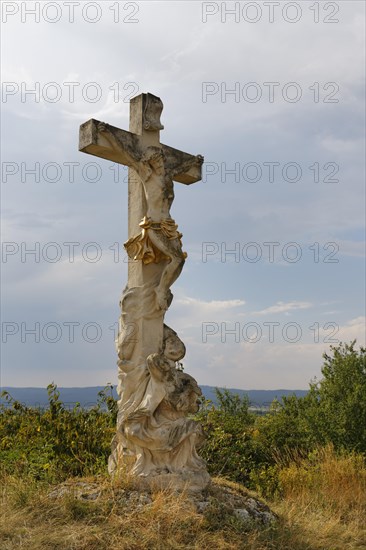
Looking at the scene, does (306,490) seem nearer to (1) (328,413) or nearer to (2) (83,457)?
(2) (83,457)

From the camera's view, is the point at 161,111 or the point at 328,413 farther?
the point at 328,413

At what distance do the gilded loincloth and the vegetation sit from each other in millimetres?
2391

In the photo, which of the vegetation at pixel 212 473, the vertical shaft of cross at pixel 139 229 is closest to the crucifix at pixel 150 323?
the vertical shaft of cross at pixel 139 229

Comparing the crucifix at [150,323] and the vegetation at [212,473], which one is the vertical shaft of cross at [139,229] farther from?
the vegetation at [212,473]

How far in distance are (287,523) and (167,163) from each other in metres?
4.26

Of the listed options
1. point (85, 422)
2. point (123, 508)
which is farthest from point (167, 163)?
point (85, 422)

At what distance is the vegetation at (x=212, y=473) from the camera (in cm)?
542

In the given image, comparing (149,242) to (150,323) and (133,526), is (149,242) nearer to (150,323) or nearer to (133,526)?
(150,323)

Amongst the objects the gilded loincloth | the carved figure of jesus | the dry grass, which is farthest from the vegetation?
the gilded loincloth

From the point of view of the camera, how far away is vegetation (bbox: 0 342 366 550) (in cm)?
542

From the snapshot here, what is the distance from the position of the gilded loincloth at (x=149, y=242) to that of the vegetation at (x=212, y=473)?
94.1 inches

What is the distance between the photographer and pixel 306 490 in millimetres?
8562

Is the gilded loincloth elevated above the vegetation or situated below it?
above

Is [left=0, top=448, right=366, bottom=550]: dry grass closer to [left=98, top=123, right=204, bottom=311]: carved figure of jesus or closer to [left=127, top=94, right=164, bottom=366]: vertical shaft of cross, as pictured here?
[left=127, top=94, right=164, bottom=366]: vertical shaft of cross
